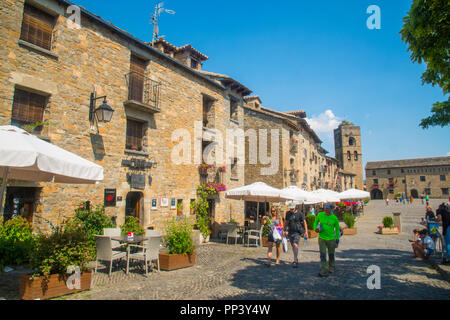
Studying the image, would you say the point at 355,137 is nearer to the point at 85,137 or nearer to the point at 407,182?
the point at 407,182

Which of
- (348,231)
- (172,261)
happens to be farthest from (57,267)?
(348,231)

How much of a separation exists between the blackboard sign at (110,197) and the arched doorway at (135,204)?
1.01m

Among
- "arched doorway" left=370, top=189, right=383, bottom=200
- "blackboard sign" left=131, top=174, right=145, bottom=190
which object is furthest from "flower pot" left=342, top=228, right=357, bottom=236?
"arched doorway" left=370, top=189, right=383, bottom=200

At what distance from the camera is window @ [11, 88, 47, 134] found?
24.6ft

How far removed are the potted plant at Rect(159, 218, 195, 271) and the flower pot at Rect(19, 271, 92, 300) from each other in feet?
8.10

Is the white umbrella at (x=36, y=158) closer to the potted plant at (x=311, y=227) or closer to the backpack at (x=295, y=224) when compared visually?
the backpack at (x=295, y=224)

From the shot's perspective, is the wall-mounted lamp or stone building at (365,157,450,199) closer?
the wall-mounted lamp

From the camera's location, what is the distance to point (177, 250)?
739 cm

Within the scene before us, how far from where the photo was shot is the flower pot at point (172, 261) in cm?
705

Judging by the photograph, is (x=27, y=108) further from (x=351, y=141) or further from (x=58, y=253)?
(x=351, y=141)

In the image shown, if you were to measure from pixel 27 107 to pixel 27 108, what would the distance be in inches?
1.1

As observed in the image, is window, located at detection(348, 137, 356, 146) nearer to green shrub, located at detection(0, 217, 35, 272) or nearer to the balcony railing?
the balcony railing

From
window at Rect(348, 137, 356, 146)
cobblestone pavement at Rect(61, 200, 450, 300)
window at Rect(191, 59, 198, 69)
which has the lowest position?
cobblestone pavement at Rect(61, 200, 450, 300)

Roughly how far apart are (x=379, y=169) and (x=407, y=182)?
6699 mm
